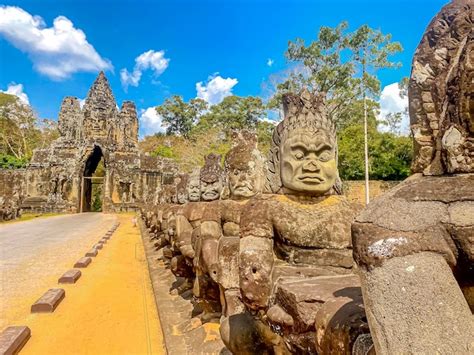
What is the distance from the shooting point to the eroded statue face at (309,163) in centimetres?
288

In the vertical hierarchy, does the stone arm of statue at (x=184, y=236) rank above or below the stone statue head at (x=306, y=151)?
below

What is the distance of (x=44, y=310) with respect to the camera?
5035mm

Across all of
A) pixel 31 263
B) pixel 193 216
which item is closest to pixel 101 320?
pixel 193 216

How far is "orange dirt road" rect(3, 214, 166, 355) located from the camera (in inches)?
159

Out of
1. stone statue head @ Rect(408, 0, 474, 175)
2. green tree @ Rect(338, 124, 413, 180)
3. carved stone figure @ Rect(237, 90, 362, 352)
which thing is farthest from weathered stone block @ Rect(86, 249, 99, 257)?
green tree @ Rect(338, 124, 413, 180)

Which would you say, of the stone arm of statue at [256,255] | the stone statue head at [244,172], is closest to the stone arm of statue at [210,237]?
the stone statue head at [244,172]

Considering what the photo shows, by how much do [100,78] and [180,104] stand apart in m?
14.7

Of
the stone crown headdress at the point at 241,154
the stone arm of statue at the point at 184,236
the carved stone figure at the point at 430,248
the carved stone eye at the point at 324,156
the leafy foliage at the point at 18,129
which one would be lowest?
the stone arm of statue at the point at 184,236

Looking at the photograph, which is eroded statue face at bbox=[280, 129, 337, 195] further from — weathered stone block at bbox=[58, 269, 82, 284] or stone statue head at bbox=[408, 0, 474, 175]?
weathered stone block at bbox=[58, 269, 82, 284]

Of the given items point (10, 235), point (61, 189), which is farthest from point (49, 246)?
point (61, 189)

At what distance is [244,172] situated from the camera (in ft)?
14.5

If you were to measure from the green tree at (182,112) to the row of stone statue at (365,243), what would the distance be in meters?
→ 45.1

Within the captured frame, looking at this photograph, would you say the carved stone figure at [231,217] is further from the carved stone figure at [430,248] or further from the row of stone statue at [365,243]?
the carved stone figure at [430,248]

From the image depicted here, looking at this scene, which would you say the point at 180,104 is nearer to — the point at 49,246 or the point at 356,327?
the point at 49,246
